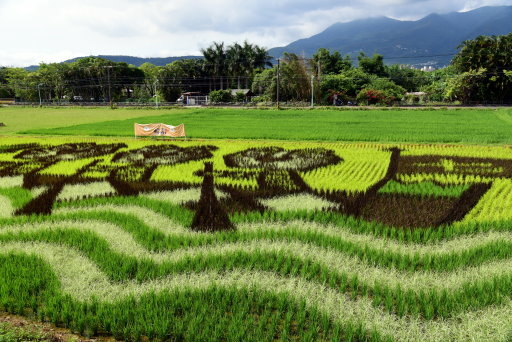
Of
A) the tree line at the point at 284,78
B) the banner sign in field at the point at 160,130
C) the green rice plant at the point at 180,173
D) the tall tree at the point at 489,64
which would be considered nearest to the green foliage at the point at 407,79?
the tree line at the point at 284,78

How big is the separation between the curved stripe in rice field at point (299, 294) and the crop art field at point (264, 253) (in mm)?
18

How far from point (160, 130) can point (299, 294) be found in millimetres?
17340

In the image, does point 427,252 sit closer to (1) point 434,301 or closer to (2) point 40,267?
(1) point 434,301

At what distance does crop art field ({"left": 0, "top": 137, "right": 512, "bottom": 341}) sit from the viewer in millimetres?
4062

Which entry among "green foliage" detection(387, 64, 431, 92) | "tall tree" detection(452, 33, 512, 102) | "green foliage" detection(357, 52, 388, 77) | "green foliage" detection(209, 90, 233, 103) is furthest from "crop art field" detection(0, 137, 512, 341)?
"green foliage" detection(387, 64, 431, 92)

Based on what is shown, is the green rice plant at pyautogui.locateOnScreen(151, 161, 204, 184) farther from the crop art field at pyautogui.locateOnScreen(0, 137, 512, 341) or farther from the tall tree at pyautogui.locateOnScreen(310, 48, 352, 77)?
the tall tree at pyautogui.locateOnScreen(310, 48, 352, 77)

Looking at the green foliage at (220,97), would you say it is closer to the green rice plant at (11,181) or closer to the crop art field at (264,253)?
the crop art field at (264,253)

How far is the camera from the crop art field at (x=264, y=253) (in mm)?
4062

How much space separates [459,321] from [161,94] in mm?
87175

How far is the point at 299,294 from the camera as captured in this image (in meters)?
4.55

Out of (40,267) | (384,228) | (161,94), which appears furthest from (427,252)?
(161,94)

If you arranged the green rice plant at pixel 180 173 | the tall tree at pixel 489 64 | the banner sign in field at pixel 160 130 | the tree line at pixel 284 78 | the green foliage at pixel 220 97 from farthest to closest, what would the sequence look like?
the green foliage at pixel 220 97, the tree line at pixel 284 78, the tall tree at pixel 489 64, the banner sign in field at pixel 160 130, the green rice plant at pixel 180 173

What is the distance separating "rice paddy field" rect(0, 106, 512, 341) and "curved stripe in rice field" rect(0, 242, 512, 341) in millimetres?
19

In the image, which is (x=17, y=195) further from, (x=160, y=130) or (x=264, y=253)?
(x=160, y=130)
